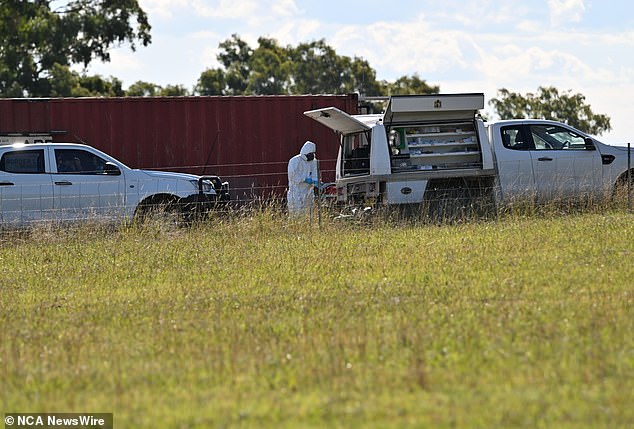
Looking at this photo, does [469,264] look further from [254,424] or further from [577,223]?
[254,424]

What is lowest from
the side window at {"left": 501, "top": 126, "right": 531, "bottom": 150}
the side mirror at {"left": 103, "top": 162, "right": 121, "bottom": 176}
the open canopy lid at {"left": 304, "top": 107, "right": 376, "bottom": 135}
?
the side mirror at {"left": 103, "top": 162, "right": 121, "bottom": 176}

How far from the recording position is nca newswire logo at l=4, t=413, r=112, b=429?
6461 mm

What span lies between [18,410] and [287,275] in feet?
16.9

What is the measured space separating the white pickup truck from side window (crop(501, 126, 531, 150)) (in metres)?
0.02

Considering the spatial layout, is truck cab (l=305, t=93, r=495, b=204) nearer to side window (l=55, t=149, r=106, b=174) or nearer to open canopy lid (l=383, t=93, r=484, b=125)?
open canopy lid (l=383, t=93, r=484, b=125)

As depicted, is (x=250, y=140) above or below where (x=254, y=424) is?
above

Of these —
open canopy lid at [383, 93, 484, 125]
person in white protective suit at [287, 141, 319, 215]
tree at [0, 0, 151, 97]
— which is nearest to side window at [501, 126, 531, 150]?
open canopy lid at [383, 93, 484, 125]

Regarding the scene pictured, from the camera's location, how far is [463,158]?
18.3 m

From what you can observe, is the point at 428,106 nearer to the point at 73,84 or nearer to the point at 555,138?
the point at 555,138

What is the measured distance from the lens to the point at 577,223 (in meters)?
15.6

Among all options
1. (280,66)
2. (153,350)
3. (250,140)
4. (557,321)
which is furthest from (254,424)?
(280,66)

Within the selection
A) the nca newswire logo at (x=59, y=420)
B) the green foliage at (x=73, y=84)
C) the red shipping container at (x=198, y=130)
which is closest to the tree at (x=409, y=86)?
the green foliage at (x=73, y=84)

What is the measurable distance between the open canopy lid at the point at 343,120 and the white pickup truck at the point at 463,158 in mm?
23

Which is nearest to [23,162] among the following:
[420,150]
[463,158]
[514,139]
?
[420,150]
